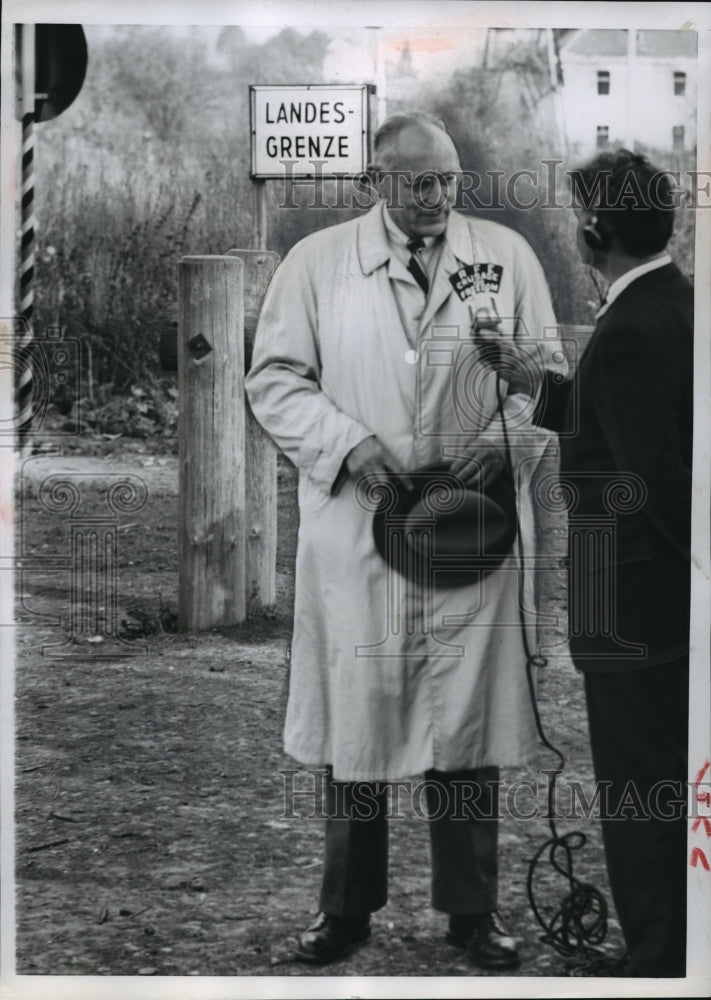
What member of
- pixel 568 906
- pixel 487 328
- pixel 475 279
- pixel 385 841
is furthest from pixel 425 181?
pixel 568 906

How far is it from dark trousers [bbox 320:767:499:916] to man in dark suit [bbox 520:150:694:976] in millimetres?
388

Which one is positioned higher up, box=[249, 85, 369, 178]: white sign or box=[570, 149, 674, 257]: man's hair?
box=[249, 85, 369, 178]: white sign

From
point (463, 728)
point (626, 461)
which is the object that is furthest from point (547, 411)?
point (463, 728)

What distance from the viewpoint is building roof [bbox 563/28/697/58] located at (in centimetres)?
425

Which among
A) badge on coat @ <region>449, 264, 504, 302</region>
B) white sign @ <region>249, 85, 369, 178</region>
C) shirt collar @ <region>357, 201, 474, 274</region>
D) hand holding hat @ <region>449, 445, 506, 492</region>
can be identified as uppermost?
white sign @ <region>249, 85, 369, 178</region>

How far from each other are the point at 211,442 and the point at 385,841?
1250 mm

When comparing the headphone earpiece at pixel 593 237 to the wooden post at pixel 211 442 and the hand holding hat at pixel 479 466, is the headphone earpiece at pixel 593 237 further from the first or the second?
the wooden post at pixel 211 442

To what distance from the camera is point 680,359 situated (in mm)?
4285

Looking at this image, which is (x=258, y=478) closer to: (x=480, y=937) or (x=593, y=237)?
(x=593, y=237)

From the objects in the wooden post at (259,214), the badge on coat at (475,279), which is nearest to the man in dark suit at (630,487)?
the badge on coat at (475,279)

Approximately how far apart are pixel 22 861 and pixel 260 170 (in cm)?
209

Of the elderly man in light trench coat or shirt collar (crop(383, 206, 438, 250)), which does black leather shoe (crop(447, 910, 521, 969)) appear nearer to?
the elderly man in light trench coat

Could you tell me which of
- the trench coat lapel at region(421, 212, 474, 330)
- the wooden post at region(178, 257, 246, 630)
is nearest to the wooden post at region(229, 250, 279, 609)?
the wooden post at region(178, 257, 246, 630)

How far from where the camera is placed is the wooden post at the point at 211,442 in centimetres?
430
